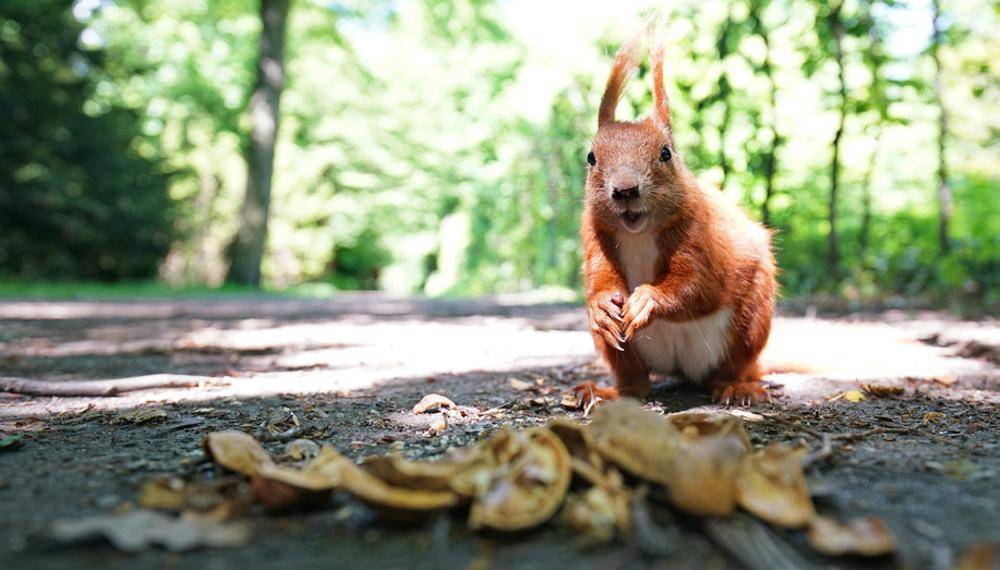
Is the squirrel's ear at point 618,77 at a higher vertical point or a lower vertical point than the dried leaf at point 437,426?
higher

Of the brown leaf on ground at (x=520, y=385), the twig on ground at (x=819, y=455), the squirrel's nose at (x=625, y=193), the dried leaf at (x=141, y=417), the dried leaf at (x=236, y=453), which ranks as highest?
the squirrel's nose at (x=625, y=193)

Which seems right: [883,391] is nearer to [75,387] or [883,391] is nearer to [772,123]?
[75,387]

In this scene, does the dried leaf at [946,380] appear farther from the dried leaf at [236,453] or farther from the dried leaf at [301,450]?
the dried leaf at [236,453]

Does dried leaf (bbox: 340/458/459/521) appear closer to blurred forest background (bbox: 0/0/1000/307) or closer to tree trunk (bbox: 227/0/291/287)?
blurred forest background (bbox: 0/0/1000/307)

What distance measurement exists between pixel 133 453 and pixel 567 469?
117 centimetres

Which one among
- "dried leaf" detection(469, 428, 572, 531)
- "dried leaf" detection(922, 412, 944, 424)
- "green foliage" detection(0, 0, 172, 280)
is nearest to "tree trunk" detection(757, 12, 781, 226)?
"dried leaf" detection(922, 412, 944, 424)

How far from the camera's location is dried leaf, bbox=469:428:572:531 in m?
1.24

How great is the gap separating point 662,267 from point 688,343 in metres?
0.35

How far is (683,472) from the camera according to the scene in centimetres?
128

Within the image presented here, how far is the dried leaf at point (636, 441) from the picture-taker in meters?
1.37

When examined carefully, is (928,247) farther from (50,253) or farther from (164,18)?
(164,18)

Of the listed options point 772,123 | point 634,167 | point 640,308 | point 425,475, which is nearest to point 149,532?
point 425,475

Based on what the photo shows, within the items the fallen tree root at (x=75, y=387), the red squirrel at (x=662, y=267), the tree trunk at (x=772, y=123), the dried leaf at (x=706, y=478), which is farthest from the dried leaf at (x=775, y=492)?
the tree trunk at (x=772, y=123)

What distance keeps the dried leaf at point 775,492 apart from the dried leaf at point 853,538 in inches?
1.8
